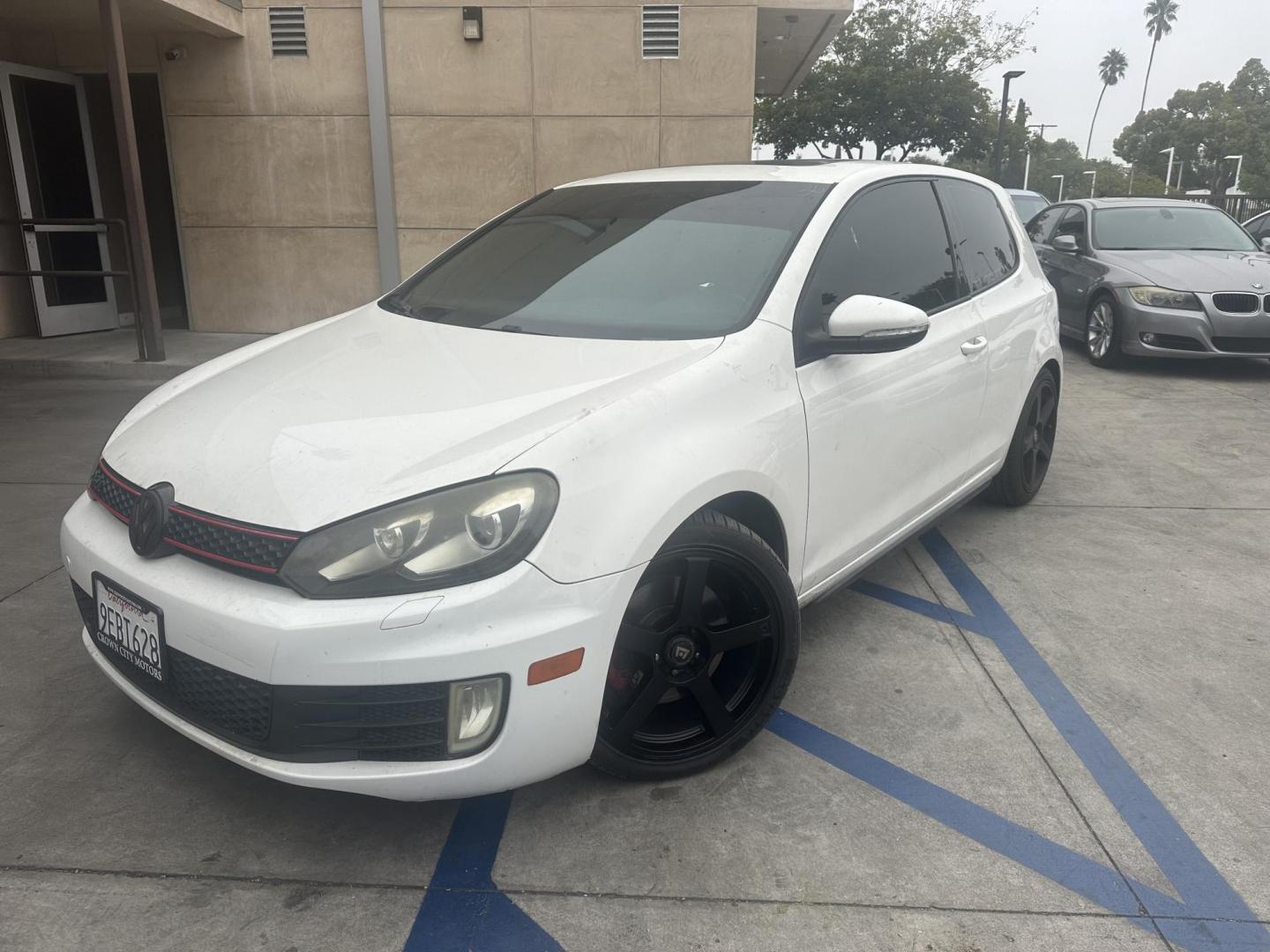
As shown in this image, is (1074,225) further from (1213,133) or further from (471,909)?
(1213,133)

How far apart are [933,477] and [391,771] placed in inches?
90.6

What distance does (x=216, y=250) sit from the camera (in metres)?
9.80

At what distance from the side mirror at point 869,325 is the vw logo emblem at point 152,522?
175 centimetres

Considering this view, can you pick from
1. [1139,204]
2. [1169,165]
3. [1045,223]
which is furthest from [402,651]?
[1169,165]

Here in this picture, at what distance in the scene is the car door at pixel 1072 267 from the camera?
357 inches

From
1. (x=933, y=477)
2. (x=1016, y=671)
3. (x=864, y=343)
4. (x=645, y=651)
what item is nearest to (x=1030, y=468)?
(x=933, y=477)

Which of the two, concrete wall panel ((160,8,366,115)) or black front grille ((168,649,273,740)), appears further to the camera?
concrete wall panel ((160,8,366,115))

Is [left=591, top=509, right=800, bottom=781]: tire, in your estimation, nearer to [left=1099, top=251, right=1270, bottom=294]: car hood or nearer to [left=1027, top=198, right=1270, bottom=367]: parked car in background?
[left=1027, top=198, right=1270, bottom=367]: parked car in background

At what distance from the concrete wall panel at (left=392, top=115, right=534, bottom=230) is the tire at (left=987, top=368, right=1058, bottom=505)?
20.0 ft

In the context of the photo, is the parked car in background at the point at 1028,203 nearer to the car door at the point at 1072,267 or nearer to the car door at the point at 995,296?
the car door at the point at 1072,267

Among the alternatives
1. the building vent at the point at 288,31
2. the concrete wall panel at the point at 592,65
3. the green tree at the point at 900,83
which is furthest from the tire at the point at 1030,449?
the green tree at the point at 900,83

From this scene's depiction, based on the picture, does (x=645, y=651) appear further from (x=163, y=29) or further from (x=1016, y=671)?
(x=163, y=29)

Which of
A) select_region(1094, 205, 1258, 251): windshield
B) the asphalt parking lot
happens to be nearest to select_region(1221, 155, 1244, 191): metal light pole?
select_region(1094, 205, 1258, 251): windshield

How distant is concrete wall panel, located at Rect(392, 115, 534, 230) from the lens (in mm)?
9531
